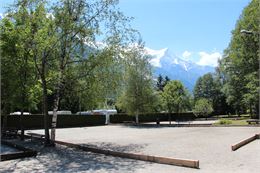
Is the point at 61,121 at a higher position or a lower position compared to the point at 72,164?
higher

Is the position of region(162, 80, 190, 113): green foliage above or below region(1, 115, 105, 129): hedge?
above

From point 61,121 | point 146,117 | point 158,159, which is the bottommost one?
point 158,159

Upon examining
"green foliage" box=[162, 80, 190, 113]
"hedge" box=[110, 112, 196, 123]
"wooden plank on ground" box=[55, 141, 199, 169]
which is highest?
"green foliage" box=[162, 80, 190, 113]

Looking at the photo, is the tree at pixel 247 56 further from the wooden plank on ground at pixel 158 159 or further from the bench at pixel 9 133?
the wooden plank on ground at pixel 158 159

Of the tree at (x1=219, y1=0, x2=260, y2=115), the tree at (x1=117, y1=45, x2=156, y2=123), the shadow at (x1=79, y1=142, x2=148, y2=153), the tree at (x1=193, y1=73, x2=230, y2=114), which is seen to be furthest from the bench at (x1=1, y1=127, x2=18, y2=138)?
the tree at (x1=193, y1=73, x2=230, y2=114)

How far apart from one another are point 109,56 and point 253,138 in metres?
8.13

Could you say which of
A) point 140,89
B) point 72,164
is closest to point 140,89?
point 140,89

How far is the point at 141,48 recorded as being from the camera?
36781 mm

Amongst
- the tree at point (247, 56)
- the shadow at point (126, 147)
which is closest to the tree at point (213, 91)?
the tree at point (247, 56)

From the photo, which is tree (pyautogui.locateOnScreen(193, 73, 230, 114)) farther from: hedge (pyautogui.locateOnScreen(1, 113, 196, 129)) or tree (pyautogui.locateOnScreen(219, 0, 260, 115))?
tree (pyautogui.locateOnScreen(219, 0, 260, 115))

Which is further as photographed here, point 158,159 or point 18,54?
Result: point 18,54

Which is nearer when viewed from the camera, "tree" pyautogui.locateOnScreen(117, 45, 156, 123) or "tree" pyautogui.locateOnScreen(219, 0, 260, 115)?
"tree" pyautogui.locateOnScreen(219, 0, 260, 115)

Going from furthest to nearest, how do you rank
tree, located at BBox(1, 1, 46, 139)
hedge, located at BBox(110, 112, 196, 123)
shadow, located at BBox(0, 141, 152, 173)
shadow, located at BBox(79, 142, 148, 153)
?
hedge, located at BBox(110, 112, 196, 123) < tree, located at BBox(1, 1, 46, 139) < shadow, located at BBox(79, 142, 148, 153) < shadow, located at BBox(0, 141, 152, 173)

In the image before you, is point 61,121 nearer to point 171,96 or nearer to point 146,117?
point 146,117
